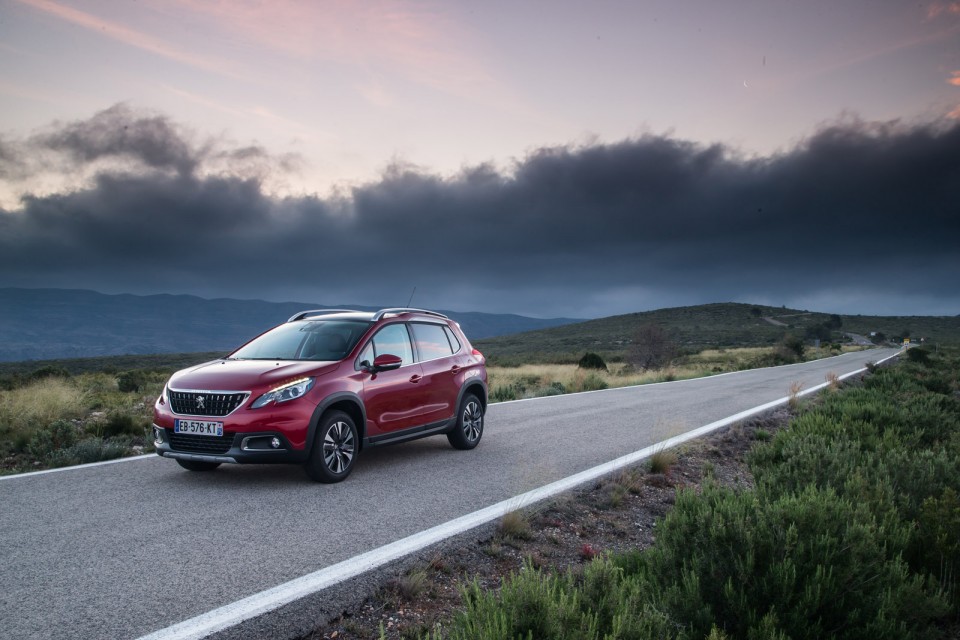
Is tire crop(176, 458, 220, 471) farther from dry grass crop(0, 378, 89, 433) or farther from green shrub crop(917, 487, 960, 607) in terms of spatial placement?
green shrub crop(917, 487, 960, 607)

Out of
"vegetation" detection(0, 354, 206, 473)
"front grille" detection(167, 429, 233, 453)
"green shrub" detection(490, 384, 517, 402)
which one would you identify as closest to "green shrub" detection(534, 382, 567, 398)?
"green shrub" detection(490, 384, 517, 402)

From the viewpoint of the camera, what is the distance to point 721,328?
398 ft

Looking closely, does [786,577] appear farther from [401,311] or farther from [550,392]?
[550,392]

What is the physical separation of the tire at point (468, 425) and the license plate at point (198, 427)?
10.8 feet

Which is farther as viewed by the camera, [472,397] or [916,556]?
[472,397]

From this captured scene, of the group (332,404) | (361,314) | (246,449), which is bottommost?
(246,449)

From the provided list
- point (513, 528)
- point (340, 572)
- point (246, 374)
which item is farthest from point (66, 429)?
point (513, 528)

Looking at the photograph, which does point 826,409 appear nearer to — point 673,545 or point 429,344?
point 429,344

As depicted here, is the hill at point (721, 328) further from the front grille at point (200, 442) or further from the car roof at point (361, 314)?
the front grille at point (200, 442)

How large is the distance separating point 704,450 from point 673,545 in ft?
19.1

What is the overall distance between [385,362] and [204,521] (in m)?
2.56

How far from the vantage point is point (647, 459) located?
8.52 meters


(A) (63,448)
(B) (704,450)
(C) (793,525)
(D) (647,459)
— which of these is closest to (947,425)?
(B) (704,450)

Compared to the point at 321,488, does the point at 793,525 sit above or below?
above
